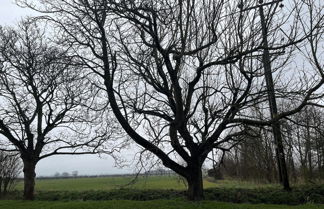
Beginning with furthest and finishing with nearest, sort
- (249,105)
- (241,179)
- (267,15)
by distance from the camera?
(241,179) → (249,105) → (267,15)

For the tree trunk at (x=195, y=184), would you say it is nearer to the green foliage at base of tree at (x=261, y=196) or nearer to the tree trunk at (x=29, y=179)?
the green foliage at base of tree at (x=261, y=196)

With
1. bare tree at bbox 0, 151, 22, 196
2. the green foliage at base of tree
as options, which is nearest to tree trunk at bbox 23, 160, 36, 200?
bare tree at bbox 0, 151, 22, 196

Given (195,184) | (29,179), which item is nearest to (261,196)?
(195,184)

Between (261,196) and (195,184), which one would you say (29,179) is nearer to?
(195,184)

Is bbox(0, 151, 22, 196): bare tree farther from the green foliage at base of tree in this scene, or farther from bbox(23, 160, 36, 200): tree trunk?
the green foliage at base of tree

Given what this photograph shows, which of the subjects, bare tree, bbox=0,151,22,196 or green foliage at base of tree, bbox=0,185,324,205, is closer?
green foliage at base of tree, bbox=0,185,324,205

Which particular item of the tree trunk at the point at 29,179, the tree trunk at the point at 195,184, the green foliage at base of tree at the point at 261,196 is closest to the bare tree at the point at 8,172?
the tree trunk at the point at 29,179

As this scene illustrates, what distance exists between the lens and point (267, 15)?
33.3 feet

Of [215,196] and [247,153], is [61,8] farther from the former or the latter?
[215,196]

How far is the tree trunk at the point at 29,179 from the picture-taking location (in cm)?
2014

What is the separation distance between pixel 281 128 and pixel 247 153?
2092 mm

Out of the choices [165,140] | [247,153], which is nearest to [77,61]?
[165,140]

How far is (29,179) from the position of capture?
20.3 metres

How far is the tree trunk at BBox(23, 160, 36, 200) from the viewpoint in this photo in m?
20.1
